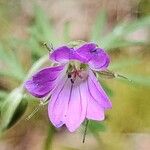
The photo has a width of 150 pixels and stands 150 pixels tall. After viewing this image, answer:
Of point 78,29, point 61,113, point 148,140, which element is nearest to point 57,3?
point 78,29

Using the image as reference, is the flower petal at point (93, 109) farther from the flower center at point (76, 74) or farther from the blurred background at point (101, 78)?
the blurred background at point (101, 78)

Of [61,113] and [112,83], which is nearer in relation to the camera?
[61,113]

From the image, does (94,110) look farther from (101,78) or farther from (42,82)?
(101,78)

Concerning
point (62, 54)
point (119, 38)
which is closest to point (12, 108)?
point (62, 54)

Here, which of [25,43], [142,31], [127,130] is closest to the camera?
[25,43]

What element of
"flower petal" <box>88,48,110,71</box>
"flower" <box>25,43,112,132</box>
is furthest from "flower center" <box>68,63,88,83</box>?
"flower petal" <box>88,48,110,71</box>

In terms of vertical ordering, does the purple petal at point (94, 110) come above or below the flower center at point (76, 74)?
below

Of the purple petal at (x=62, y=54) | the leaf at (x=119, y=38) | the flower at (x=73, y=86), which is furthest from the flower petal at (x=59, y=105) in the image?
the leaf at (x=119, y=38)

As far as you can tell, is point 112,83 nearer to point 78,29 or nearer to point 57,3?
point 78,29

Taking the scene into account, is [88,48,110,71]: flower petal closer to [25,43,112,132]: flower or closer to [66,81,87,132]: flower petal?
[25,43,112,132]: flower
